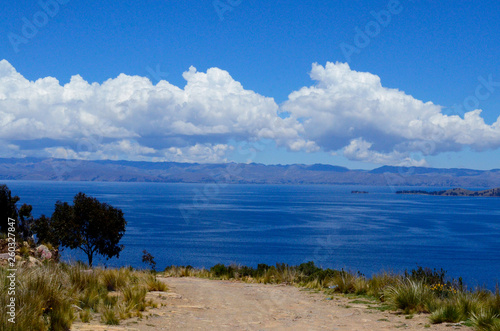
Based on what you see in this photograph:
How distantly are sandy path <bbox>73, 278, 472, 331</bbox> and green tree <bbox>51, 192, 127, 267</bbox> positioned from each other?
22.0 meters

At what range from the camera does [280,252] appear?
230 ft

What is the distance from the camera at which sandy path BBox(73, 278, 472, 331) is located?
30.4ft

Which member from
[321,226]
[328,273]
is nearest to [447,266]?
[321,226]

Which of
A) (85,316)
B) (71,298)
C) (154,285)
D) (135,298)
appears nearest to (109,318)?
(85,316)

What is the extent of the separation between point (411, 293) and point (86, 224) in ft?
98.2

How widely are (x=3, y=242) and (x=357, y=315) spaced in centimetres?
1359

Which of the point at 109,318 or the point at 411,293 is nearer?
the point at 109,318

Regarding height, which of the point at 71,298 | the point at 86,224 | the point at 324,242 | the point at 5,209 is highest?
the point at 5,209

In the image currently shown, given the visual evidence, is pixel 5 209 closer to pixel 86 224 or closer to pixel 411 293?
pixel 86 224

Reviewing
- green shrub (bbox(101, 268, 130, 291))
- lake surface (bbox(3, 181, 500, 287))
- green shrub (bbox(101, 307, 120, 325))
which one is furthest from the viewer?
lake surface (bbox(3, 181, 500, 287))

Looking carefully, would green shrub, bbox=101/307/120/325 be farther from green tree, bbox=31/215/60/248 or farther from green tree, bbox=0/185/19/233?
green tree, bbox=31/215/60/248

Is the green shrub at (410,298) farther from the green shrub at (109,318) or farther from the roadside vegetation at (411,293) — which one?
the green shrub at (109,318)

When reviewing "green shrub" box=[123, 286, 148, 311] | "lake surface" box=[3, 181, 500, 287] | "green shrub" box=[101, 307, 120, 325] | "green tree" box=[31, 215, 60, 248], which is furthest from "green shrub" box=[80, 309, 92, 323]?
"lake surface" box=[3, 181, 500, 287]

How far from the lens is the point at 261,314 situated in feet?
35.7
